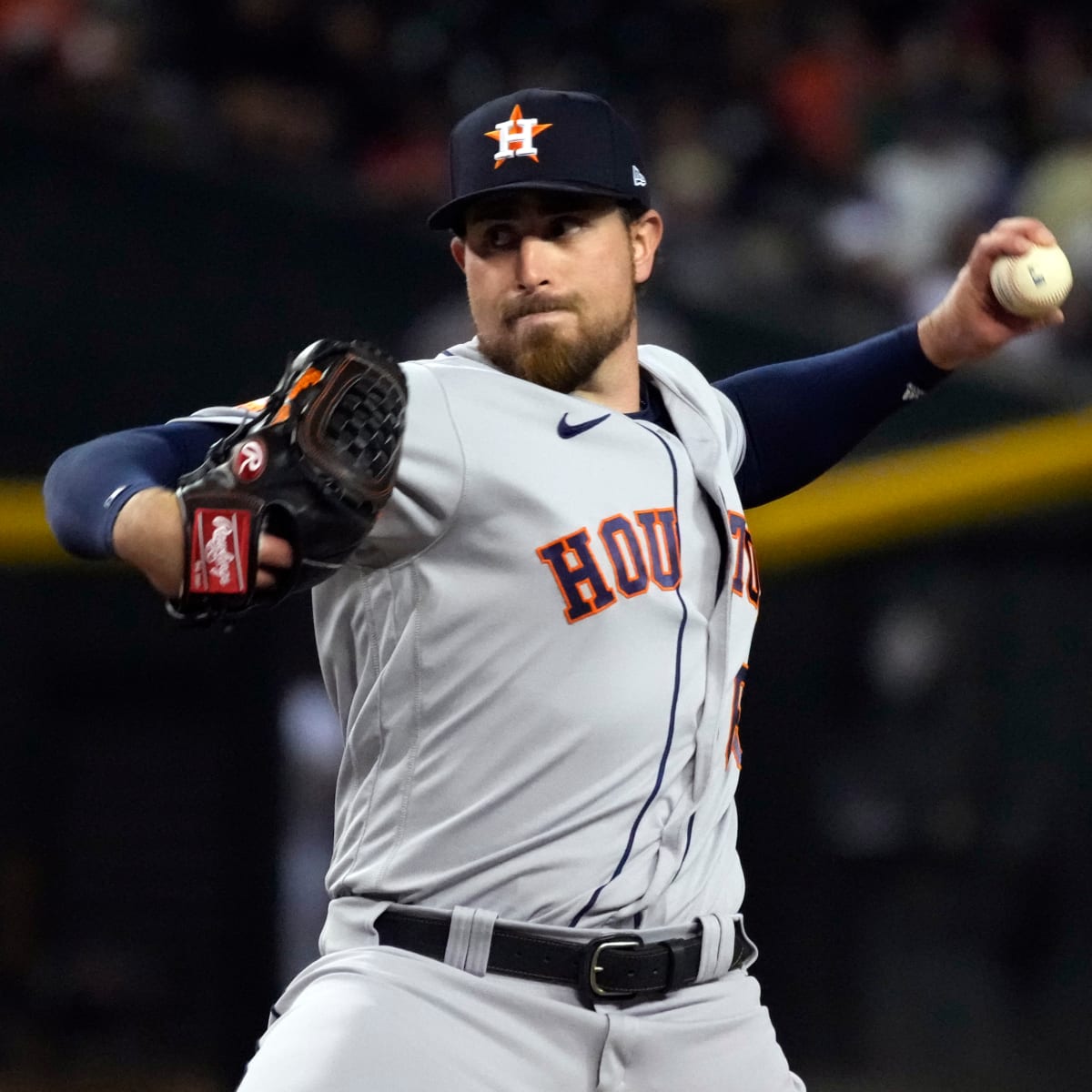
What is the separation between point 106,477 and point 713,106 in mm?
5952

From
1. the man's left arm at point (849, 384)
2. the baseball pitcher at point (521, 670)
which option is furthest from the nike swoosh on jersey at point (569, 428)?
the man's left arm at point (849, 384)

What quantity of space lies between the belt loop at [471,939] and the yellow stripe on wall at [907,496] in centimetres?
301

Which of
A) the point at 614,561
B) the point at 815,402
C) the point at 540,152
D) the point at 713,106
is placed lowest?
the point at 614,561

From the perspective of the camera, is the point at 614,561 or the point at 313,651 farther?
the point at 313,651

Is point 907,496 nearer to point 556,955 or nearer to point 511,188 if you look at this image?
point 511,188

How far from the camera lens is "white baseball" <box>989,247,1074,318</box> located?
8.50ft

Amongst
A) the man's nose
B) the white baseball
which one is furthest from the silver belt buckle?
the white baseball

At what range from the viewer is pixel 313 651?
5.43m

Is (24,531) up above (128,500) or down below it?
above

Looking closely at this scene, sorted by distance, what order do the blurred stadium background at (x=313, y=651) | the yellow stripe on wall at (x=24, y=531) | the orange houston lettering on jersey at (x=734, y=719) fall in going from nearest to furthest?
the orange houston lettering on jersey at (x=734, y=719)
the blurred stadium background at (x=313, y=651)
the yellow stripe on wall at (x=24, y=531)

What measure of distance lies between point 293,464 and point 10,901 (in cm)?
382

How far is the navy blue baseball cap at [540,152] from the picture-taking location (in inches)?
92.8

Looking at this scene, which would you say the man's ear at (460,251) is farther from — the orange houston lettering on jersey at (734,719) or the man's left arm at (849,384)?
the orange houston lettering on jersey at (734,719)

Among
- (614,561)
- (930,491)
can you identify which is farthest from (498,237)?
(930,491)
